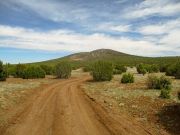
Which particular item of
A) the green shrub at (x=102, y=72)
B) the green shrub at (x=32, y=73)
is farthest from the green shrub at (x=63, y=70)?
the green shrub at (x=102, y=72)

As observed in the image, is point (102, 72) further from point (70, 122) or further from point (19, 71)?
point (70, 122)

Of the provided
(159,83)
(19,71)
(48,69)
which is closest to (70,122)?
(159,83)

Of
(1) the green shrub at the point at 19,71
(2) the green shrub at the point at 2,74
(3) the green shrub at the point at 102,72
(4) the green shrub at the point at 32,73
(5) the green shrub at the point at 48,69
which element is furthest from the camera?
(5) the green shrub at the point at 48,69

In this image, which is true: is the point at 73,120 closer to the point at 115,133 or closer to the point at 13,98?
the point at 115,133

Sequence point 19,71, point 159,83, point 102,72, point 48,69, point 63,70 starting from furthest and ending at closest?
point 48,69, point 63,70, point 19,71, point 102,72, point 159,83

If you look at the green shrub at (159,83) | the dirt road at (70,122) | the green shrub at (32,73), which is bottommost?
the dirt road at (70,122)

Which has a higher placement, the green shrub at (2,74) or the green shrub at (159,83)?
the green shrub at (2,74)

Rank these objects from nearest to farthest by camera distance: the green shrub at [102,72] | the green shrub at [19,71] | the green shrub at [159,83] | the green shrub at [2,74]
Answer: the green shrub at [159,83] < the green shrub at [2,74] < the green shrub at [102,72] < the green shrub at [19,71]

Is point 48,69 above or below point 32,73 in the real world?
above

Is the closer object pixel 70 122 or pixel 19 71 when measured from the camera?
pixel 70 122

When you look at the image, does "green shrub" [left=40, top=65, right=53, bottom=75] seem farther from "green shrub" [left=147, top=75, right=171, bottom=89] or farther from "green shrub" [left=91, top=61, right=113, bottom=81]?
"green shrub" [left=147, top=75, right=171, bottom=89]

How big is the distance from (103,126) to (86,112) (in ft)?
12.7

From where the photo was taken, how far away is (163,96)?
22.6 meters

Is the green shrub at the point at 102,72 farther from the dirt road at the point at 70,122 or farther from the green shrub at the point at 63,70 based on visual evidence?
the dirt road at the point at 70,122
